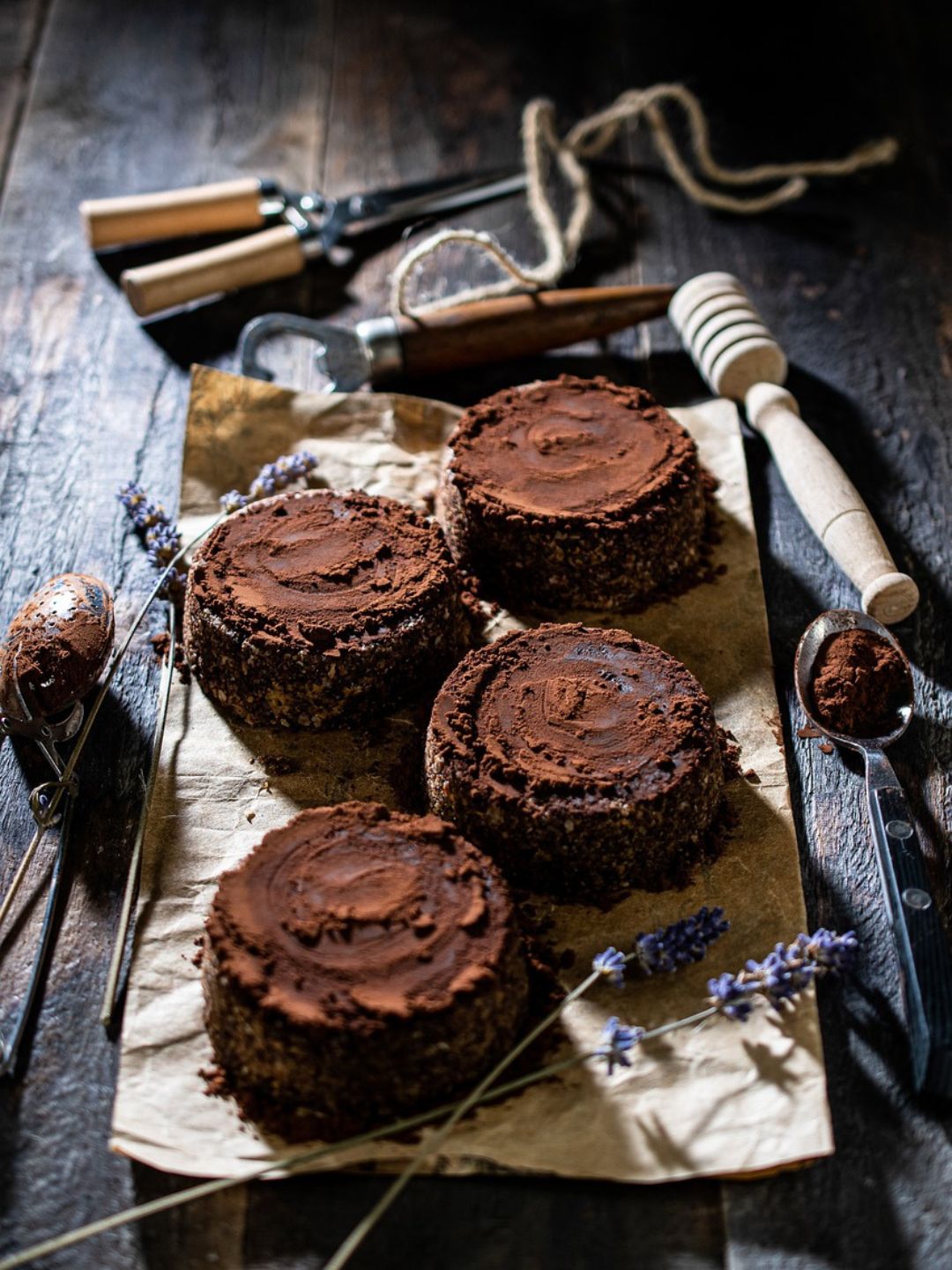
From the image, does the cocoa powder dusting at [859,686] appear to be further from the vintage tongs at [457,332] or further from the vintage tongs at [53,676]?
the vintage tongs at [53,676]

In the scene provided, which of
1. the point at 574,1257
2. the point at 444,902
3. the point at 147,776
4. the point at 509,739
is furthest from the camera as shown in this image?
the point at 147,776

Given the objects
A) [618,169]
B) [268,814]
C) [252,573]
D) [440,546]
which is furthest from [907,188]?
[268,814]

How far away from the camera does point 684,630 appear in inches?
95.1

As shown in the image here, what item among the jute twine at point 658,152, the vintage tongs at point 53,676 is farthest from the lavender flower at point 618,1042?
the jute twine at point 658,152

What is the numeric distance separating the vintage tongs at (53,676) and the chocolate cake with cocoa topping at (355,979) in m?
0.40

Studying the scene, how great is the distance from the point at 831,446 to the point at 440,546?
93cm

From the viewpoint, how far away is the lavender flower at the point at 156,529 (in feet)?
8.17

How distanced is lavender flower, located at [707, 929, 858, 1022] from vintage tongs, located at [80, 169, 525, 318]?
1.96 m

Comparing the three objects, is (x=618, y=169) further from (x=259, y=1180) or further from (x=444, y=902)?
(x=259, y=1180)

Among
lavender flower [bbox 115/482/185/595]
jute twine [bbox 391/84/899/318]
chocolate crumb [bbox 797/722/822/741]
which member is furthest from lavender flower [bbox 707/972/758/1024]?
jute twine [bbox 391/84/899/318]

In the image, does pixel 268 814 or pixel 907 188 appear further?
pixel 907 188

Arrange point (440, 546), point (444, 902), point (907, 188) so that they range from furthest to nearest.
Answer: point (907, 188) < point (440, 546) < point (444, 902)

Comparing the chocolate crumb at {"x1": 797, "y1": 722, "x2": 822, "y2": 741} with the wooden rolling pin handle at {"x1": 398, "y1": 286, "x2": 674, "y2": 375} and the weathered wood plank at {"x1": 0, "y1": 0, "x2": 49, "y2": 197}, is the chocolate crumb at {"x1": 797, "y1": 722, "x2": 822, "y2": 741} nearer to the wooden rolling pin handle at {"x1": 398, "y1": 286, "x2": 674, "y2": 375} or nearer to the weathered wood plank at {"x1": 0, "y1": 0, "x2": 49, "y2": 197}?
the wooden rolling pin handle at {"x1": 398, "y1": 286, "x2": 674, "y2": 375}

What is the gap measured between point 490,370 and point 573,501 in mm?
658
